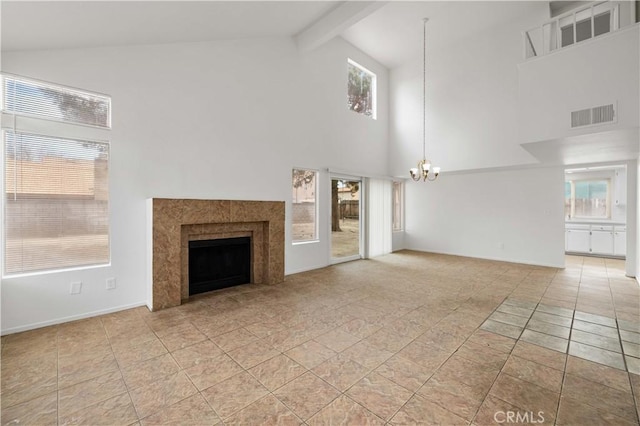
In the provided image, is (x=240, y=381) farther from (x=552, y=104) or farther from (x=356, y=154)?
(x=356, y=154)

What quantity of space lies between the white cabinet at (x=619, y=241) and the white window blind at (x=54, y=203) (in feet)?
35.8

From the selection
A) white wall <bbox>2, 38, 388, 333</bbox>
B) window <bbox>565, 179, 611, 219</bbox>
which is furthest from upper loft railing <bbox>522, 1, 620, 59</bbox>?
window <bbox>565, 179, 611, 219</bbox>

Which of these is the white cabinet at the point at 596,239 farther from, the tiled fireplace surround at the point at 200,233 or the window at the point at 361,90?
the tiled fireplace surround at the point at 200,233

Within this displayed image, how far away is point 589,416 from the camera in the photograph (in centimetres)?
178

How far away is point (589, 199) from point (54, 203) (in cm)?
1196

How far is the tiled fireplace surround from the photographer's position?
141 inches

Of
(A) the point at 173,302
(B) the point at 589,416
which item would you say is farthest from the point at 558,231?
(A) the point at 173,302

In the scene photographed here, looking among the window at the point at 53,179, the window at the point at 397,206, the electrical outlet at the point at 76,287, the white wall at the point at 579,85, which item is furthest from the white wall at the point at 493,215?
the electrical outlet at the point at 76,287

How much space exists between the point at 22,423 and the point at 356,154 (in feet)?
21.4

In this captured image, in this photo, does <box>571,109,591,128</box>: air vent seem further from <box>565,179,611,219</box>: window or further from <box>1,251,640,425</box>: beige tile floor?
<box>565,179,611,219</box>: window

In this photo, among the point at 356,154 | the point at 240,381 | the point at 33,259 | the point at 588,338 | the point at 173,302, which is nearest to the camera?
the point at 240,381

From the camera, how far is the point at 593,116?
141 inches

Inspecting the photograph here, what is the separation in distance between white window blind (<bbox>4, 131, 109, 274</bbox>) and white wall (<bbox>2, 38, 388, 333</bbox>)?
166mm

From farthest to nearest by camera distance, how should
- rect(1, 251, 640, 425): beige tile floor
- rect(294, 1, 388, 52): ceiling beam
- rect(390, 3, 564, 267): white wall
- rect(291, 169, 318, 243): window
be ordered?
1. rect(390, 3, 564, 267): white wall
2. rect(291, 169, 318, 243): window
3. rect(294, 1, 388, 52): ceiling beam
4. rect(1, 251, 640, 425): beige tile floor
